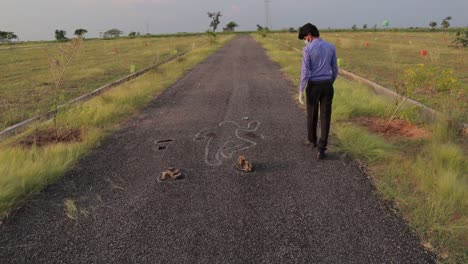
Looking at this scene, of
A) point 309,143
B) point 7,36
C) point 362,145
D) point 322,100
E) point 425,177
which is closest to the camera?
point 425,177

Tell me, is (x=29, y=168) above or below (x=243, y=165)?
above

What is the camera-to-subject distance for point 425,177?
12.3 ft

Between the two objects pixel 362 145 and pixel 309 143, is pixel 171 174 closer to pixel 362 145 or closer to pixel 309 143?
pixel 309 143

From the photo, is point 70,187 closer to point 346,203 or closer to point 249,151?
point 249,151

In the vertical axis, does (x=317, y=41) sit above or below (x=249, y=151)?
above

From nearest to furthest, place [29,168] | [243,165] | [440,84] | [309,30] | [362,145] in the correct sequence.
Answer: [29,168] → [243,165] → [309,30] → [362,145] → [440,84]

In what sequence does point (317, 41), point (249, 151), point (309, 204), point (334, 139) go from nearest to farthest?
point (309, 204)
point (317, 41)
point (249, 151)
point (334, 139)

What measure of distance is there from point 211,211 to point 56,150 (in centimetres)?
279

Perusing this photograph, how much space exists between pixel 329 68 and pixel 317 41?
0.40m

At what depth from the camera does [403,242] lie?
278 cm

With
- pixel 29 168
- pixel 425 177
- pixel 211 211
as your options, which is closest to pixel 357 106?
pixel 425 177

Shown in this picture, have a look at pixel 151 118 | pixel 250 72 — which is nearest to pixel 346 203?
pixel 151 118

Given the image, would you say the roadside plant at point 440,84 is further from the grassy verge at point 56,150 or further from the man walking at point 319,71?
the grassy verge at point 56,150

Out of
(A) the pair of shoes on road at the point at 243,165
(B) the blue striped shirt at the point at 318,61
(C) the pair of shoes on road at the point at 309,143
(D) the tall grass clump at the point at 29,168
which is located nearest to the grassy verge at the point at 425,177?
(C) the pair of shoes on road at the point at 309,143
